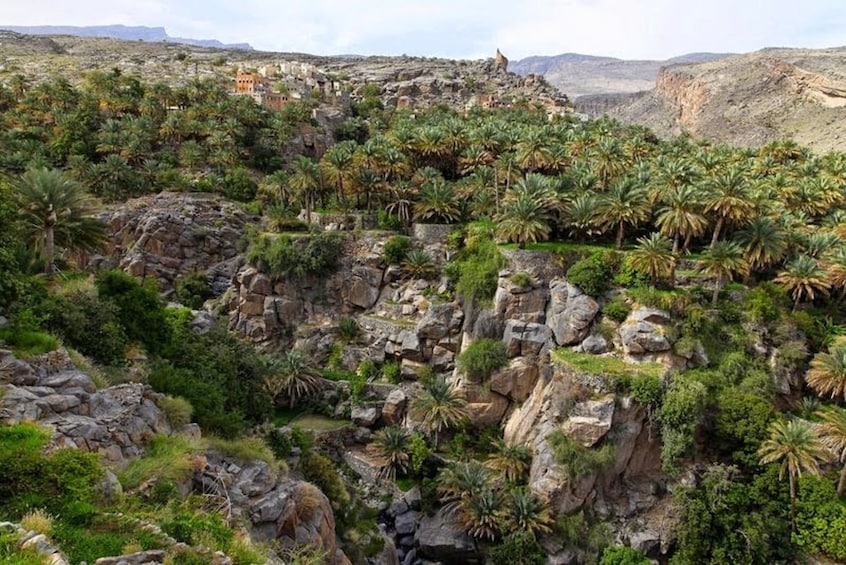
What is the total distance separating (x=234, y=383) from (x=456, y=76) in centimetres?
11145

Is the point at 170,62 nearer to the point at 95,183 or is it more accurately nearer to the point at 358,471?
the point at 95,183

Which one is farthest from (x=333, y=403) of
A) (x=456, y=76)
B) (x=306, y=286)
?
(x=456, y=76)

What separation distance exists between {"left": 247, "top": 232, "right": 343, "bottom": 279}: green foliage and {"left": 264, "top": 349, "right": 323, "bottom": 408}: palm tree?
896cm

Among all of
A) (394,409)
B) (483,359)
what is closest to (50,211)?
(394,409)

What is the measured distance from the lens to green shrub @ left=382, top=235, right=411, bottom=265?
45.9m

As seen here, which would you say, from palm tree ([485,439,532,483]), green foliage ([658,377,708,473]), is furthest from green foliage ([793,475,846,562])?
palm tree ([485,439,532,483])

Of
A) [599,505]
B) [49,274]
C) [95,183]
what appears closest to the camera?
[49,274]

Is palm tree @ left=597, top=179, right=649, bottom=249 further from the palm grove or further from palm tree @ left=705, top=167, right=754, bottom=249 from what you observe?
palm tree @ left=705, top=167, right=754, bottom=249

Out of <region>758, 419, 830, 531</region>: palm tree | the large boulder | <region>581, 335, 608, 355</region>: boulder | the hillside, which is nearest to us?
<region>758, 419, 830, 531</region>: palm tree

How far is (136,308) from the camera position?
80.6 feet

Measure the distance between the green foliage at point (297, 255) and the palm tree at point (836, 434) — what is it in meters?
36.5

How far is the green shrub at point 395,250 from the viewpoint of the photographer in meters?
45.9

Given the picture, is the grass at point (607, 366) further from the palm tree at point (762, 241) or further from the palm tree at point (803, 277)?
the palm tree at point (803, 277)

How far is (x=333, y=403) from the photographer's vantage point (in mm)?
41062
